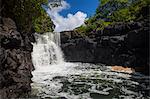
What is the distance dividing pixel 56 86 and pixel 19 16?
5.80 meters

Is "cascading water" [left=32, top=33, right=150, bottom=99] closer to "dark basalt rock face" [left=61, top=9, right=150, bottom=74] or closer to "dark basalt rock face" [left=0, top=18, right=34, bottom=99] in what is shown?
"dark basalt rock face" [left=0, top=18, right=34, bottom=99]

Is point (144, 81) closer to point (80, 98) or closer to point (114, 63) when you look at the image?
point (80, 98)

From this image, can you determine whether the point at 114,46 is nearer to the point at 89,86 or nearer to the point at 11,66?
the point at 89,86

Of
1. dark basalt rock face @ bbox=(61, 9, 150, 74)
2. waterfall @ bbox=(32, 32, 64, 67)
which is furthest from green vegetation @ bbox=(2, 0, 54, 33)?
dark basalt rock face @ bbox=(61, 9, 150, 74)

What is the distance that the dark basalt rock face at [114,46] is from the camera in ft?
83.3

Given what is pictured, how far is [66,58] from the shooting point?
3378cm

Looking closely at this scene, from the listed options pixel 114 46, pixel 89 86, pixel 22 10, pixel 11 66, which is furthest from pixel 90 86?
pixel 114 46

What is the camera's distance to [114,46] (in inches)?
1159

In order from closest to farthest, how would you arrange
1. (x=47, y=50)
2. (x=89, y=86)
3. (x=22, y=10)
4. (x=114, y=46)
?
1. (x=22, y=10)
2. (x=89, y=86)
3. (x=114, y=46)
4. (x=47, y=50)

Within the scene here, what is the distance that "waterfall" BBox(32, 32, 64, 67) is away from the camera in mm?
28859

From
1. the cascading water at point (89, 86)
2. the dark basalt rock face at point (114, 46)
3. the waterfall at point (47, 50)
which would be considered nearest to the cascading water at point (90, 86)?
the cascading water at point (89, 86)

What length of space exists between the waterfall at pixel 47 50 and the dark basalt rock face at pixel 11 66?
503 inches

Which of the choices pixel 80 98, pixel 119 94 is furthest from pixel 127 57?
pixel 80 98

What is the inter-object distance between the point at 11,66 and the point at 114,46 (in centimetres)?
1825
